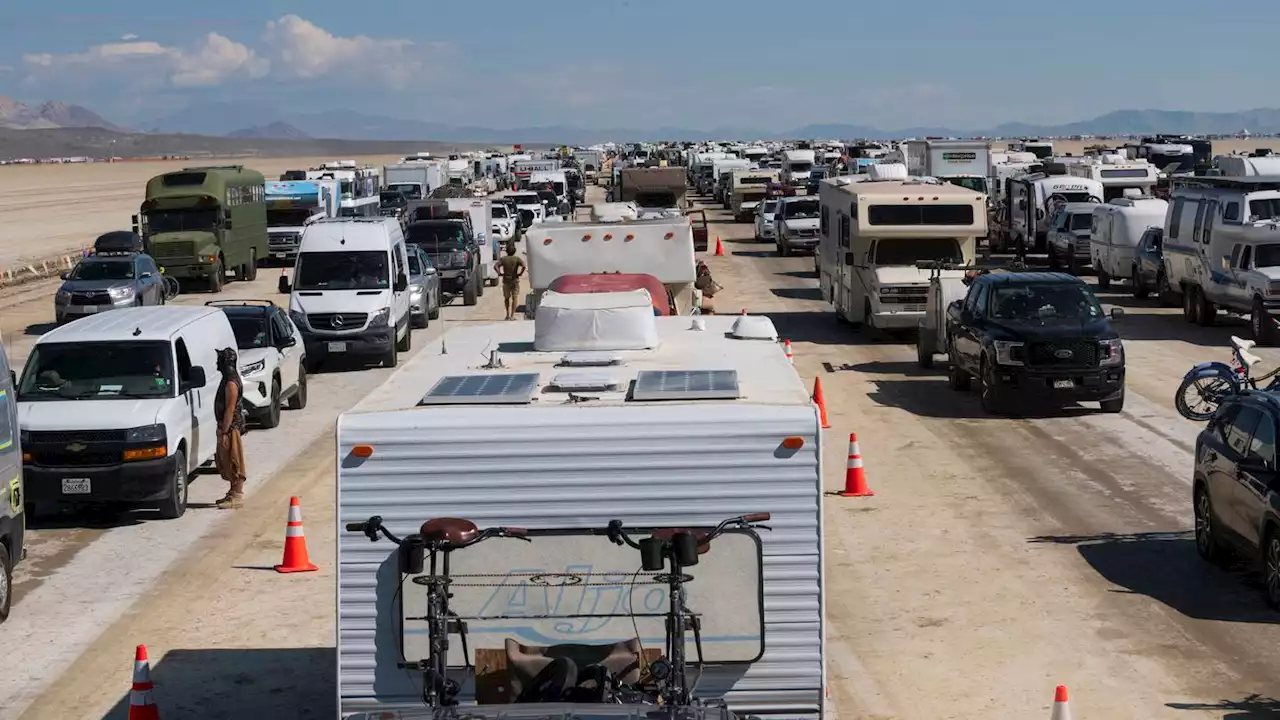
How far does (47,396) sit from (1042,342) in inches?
474

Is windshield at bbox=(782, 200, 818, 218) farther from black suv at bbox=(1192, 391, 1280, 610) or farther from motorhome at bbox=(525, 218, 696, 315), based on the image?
black suv at bbox=(1192, 391, 1280, 610)

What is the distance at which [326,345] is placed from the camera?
95.1 ft

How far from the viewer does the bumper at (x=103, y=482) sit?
674 inches

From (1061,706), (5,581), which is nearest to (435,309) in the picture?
(5,581)

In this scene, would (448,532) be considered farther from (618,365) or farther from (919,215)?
(919,215)

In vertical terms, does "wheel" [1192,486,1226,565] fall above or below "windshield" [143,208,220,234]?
below

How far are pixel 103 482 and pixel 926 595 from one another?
7.82 m

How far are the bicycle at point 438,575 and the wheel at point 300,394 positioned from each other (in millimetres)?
16591

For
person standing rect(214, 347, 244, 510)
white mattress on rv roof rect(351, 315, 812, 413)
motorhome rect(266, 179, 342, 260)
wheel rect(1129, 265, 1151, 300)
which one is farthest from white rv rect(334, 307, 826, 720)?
motorhome rect(266, 179, 342, 260)

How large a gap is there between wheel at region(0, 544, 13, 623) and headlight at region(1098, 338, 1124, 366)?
1390cm

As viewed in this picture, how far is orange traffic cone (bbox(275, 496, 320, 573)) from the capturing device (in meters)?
15.2

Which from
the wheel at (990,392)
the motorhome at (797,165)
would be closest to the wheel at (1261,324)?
the wheel at (990,392)

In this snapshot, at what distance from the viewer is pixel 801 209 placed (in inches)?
2099

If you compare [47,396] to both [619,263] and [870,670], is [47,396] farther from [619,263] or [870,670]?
[870,670]
